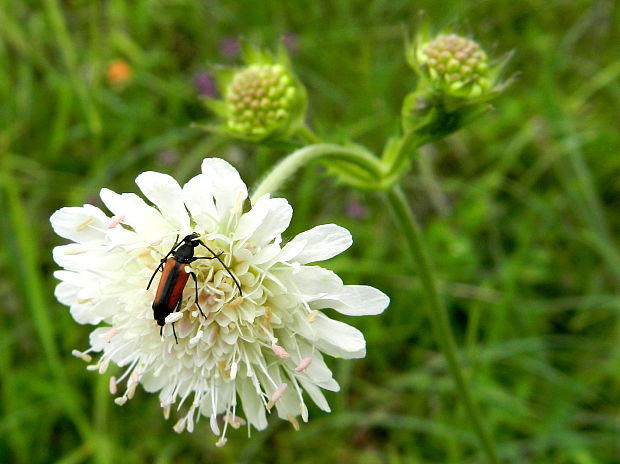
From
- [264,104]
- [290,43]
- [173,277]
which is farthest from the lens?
[290,43]

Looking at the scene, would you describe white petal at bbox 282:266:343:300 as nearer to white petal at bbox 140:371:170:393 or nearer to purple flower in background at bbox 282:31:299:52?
white petal at bbox 140:371:170:393

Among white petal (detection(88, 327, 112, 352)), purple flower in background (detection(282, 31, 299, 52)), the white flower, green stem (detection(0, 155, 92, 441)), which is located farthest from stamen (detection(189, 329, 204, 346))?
purple flower in background (detection(282, 31, 299, 52))

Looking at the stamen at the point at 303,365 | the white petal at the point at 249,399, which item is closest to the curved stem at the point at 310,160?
the stamen at the point at 303,365

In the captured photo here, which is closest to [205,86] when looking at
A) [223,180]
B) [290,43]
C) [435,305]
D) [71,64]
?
[290,43]

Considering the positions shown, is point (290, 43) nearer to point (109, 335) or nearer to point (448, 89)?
point (448, 89)

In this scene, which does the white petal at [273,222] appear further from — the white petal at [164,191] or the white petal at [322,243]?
the white petal at [164,191]
